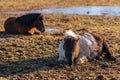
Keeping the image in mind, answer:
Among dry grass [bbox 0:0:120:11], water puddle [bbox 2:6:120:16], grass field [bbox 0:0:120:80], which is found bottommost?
water puddle [bbox 2:6:120:16]

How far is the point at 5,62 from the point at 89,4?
776 inches

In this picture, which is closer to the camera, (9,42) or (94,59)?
(94,59)

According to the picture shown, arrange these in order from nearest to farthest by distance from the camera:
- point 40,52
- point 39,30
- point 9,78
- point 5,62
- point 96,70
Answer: point 9,78, point 96,70, point 5,62, point 40,52, point 39,30

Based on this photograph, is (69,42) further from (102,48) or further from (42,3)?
(42,3)

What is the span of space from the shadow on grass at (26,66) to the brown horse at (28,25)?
391cm

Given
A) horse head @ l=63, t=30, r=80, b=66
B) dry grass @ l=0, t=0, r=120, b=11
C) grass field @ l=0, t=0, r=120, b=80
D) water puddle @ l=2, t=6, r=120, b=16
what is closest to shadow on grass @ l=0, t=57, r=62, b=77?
grass field @ l=0, t=0, r=120, b=80

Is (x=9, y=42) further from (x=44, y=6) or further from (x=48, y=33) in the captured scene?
(x=44, y=6)

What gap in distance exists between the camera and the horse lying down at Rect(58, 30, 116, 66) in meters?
9.48

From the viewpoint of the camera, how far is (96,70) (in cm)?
965

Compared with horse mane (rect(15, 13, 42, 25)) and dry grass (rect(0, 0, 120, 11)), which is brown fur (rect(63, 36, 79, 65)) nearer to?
horse mane (rect(15, 13, 42, 25))

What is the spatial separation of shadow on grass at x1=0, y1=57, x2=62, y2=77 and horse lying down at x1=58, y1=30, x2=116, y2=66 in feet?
1.36

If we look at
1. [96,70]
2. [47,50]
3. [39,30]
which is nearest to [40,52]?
[47,50]

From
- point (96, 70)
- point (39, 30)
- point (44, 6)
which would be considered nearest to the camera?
point (96, 70)

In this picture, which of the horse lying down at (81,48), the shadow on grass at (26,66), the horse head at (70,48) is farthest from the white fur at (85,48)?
the shadow on grass at (26,66)
